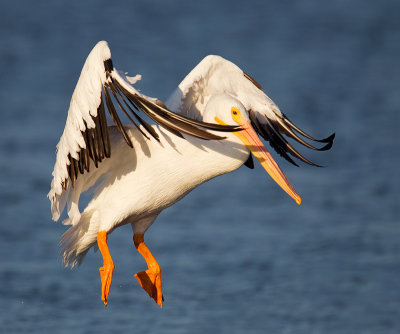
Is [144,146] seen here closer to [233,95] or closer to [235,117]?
[235,117]

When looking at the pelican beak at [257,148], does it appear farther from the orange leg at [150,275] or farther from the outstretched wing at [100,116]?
the orange leg at [150,275]

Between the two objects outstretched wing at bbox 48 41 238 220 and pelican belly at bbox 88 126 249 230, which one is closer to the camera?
outstretched wing at bbox 48 41 238 220

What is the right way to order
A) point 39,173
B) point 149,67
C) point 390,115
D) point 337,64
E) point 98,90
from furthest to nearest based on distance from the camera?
point 337,64, point 149,67, point 390,115, point 39,173, point 98,90

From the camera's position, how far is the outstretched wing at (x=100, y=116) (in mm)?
6172

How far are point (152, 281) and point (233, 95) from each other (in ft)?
4.88

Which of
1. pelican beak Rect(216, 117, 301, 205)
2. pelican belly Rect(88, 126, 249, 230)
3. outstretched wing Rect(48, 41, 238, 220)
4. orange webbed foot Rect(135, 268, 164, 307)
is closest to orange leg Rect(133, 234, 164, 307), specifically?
orange webbed foot Rect(135, 268, 164, 307)

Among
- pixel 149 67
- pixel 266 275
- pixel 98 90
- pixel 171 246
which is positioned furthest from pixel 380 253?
pixel 149 67

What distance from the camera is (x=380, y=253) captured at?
9875 mm

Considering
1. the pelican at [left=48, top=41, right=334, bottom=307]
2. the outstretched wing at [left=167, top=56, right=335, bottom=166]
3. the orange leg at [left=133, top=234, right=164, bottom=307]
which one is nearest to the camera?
the pelican at [left=48, top=41, right=334, bottom=307]

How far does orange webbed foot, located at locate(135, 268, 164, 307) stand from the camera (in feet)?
24.7

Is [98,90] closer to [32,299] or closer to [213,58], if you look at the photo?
[213,58]

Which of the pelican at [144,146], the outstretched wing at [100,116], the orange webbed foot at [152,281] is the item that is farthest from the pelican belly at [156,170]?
the orange webbed foot at [152,281]

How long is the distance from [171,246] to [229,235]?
26.5 inches

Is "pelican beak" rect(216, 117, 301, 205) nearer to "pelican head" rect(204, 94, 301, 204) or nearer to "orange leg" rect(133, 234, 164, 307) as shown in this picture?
"pelican head" rect(204, 94, 301, 204)
